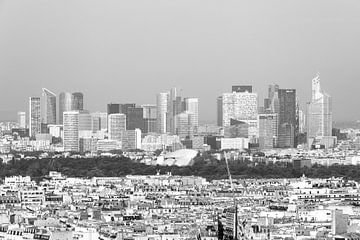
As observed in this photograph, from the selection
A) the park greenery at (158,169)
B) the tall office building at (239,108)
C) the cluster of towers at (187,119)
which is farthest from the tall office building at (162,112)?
the park greenery at (158,169)

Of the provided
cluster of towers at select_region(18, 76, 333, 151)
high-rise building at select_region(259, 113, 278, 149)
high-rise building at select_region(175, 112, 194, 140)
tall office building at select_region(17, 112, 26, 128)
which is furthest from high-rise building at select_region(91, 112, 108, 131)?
high-rise building at select_region(259, 113, 278, 149)

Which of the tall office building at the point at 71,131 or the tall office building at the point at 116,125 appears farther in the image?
the tall office building at the point at 116,125

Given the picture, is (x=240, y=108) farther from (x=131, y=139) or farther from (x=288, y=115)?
(x=131, y=139)

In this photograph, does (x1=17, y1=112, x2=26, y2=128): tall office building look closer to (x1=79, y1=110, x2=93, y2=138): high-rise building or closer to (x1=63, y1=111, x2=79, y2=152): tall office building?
(x1=63, y1=111, x2=79, y2=152): tall office building

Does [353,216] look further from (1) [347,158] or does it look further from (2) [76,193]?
(1) [347,158]

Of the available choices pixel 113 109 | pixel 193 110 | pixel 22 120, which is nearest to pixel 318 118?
pixel 193 110

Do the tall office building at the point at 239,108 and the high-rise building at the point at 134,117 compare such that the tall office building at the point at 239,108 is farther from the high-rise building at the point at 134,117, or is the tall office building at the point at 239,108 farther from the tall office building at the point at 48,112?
the tall office building at the point at 48,112
